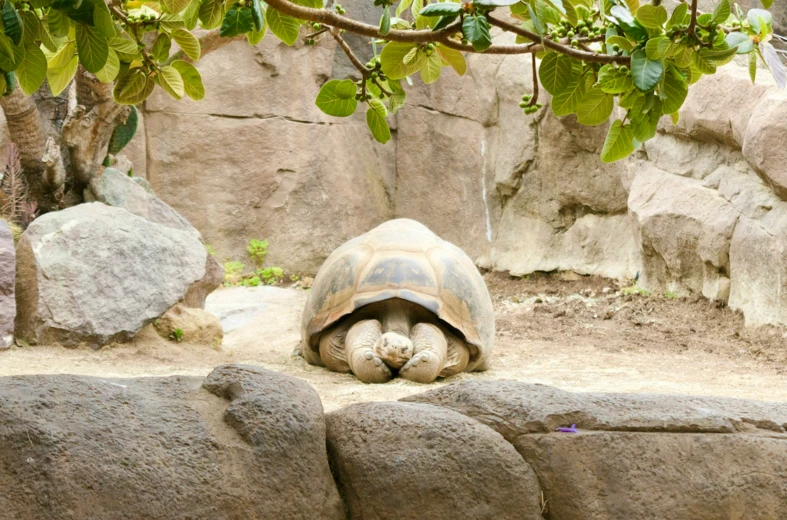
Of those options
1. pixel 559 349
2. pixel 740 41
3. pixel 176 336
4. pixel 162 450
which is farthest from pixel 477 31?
pixel 559 349

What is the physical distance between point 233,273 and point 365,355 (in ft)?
16.8

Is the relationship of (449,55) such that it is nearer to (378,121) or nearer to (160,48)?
(378,121)

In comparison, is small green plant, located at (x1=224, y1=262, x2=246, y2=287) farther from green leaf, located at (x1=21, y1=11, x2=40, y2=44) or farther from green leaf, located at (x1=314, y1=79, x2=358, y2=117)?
green leaf, located at (x1=21, y1=11, x2=40, y2=44)

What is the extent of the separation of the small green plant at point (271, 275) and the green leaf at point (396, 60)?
26.2 ft

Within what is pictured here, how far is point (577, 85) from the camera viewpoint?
77.9 inches

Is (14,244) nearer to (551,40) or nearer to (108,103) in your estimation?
(108,103)

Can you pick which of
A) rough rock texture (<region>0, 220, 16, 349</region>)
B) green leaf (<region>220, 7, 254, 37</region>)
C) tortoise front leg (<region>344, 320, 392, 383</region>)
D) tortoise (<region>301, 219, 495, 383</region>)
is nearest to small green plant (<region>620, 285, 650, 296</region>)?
tortoise (<region>301, 219, 495, 383</region>)

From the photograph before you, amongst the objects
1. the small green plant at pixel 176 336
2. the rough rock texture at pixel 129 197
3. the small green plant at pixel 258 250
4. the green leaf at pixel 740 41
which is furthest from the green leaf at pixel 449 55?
the small green plant at pixel 258 250

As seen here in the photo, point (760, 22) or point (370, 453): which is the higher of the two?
point (760, 22)

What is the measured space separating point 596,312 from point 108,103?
168 inches

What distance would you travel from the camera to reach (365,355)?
491 centimetres

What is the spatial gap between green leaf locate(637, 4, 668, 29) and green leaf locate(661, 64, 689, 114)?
0.11 meters

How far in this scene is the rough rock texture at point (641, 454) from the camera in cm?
216

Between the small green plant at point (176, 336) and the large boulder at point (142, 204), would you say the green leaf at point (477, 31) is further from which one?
the large boulder at point (142, 204)
